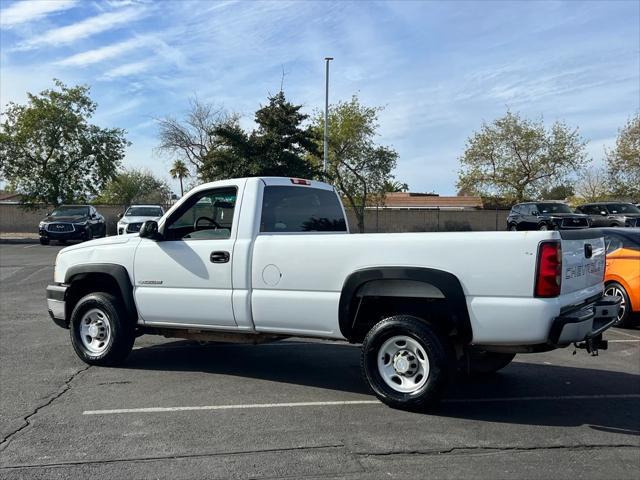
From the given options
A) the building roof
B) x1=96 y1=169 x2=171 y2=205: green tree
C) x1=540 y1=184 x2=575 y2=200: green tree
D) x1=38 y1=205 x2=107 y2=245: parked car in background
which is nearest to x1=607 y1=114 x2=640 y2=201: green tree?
x1=540 y1=184 x2=575 y2=200: green tree

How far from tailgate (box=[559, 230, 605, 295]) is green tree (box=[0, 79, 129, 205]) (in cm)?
2886

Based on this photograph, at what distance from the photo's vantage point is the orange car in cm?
858

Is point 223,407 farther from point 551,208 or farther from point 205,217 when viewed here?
point 551,208

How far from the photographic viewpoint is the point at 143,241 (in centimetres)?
646

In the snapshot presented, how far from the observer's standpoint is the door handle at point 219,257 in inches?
229

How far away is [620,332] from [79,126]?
27.7m

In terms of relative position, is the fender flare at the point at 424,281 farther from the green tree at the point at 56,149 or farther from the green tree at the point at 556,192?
the green tree at the point at 556,192

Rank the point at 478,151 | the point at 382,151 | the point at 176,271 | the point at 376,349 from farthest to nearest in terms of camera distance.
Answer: the point at 478,151
the point at 382,151
the point at 176,271
the point at 376,349

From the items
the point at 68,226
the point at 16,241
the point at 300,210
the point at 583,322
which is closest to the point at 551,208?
the point at 68,226

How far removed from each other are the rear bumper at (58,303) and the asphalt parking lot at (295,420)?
0.49 metres

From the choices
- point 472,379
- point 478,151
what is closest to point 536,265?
point 472,379

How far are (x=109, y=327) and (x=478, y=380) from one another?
3977 millimetres

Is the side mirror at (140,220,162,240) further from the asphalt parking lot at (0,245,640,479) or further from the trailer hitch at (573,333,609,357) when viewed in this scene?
the trailer hitch at (573,333,609,357)

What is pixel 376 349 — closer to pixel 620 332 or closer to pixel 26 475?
pixel 26 475
